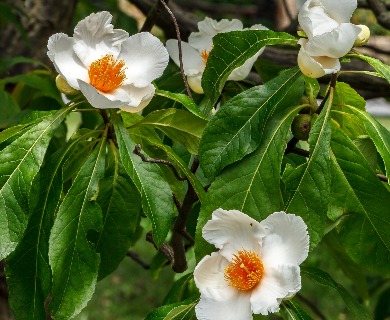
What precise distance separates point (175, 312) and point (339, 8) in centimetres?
43

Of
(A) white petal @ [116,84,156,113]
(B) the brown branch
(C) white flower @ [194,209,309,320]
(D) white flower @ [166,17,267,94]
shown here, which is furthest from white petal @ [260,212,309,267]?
(B) the brown branch

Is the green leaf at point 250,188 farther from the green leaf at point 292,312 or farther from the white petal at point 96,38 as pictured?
the white petal at point 96,38

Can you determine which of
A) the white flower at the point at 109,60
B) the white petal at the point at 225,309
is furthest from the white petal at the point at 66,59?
the white petal at the point at 225,309

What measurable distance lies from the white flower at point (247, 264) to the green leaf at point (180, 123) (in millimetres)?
152

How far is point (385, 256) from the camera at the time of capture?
961 millimetres

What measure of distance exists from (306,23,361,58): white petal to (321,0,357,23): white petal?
0.13 ft

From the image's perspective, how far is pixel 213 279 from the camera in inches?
35.9

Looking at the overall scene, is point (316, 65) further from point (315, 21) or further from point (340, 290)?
point (340, 290)

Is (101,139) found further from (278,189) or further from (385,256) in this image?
(385,256)

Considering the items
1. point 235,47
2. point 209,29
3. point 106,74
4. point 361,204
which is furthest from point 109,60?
point 361,204

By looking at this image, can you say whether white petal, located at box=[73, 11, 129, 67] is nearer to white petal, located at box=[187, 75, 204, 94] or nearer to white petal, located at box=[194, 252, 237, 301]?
white petal, located at box=[187, 75, 204, 94]

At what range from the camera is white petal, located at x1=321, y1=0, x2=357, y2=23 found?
928 mm

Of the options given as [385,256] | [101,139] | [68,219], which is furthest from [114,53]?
[385,256]

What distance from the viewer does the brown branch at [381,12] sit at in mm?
1563
